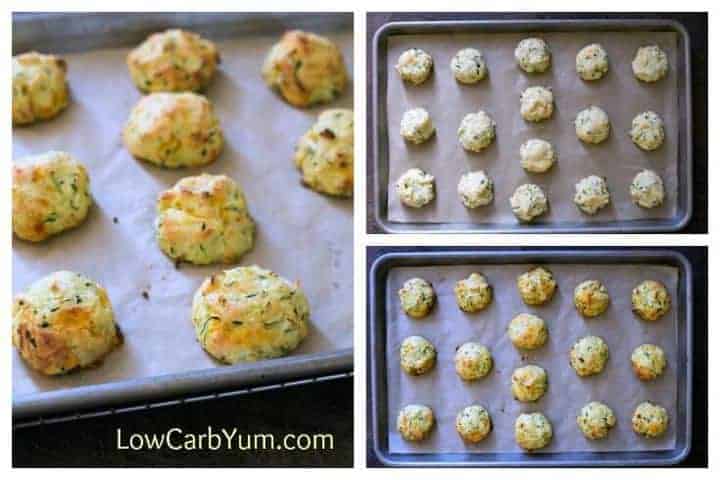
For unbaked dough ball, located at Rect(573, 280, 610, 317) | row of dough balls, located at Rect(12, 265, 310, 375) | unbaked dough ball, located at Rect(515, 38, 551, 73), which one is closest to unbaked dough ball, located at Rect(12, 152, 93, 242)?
row of dough balls, located at Rect(12, 265, 310, 375)

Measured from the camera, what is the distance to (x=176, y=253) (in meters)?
2.07

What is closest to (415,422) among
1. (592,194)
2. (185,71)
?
(592,194)

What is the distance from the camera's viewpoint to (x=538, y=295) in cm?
199

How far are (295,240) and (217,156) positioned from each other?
273 millimetres

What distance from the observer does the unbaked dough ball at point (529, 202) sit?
1.96m

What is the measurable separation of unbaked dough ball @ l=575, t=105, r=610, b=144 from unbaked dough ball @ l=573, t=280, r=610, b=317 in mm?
294

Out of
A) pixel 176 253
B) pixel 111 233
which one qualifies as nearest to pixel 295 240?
pixel 176 253

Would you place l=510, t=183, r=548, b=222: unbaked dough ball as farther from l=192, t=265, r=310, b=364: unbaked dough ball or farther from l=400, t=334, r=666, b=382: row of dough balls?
l=192, t=265, r=310, b=364: unbaked dough ball

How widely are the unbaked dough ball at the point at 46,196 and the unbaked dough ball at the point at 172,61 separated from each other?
288 millimetres

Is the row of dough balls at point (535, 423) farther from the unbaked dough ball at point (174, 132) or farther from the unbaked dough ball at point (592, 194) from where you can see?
the unbaked dough ball at point (174, 132)

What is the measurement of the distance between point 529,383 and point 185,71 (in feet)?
3.41

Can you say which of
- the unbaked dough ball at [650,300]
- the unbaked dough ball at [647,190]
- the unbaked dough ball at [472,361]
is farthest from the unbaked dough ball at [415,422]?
the unbaked dough ball at [647,190]

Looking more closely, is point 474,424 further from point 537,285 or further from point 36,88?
point 36,88
